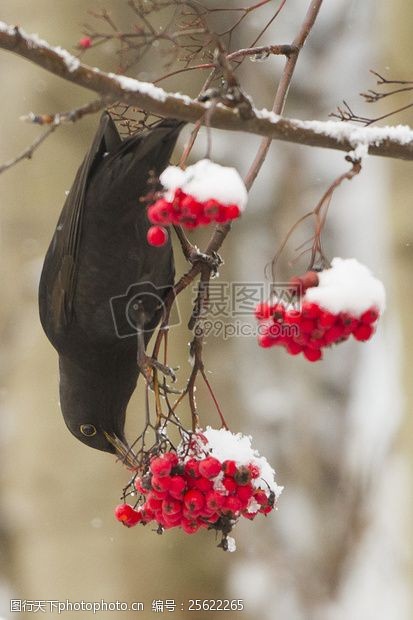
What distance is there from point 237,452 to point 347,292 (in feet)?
1.58

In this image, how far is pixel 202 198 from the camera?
1243 mm

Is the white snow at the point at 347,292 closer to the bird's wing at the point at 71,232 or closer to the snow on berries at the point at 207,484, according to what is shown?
the snow on berries at the point at 207,484

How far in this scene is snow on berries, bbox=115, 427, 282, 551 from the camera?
5.15 ft

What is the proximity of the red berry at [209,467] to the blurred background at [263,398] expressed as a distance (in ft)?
7.09

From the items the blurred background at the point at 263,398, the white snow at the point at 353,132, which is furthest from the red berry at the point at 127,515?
the blurred background at the point at 263,398

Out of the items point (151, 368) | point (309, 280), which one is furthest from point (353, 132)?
point (151, 368)

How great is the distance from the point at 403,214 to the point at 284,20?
219cm

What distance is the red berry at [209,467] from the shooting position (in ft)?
5.11

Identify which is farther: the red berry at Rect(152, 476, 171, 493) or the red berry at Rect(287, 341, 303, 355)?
the red berry at Rect(152, 476, 171, 493)

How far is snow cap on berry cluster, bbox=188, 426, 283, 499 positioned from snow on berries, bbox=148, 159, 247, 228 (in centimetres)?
56

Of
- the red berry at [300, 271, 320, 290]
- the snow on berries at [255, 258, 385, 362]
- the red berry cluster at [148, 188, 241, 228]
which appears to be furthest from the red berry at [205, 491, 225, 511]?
the red berry cluster at [148, 188, 241, 228]

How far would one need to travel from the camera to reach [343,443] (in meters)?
5.16

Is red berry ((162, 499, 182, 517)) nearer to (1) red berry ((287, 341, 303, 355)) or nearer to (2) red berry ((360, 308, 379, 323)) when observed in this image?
(1) red berry ((287, 341, 303, 355))

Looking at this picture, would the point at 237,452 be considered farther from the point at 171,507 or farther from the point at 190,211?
the point at 190,211
